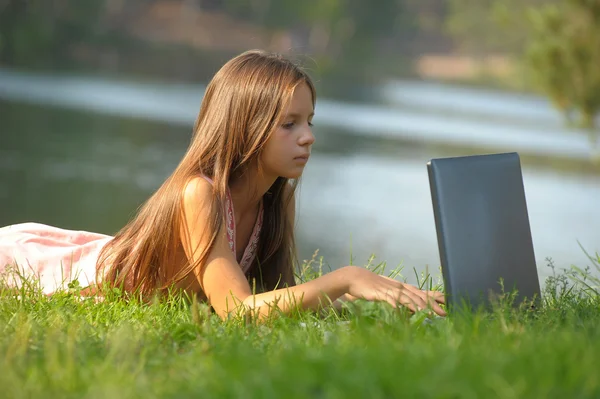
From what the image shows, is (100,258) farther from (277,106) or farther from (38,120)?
(38,120)

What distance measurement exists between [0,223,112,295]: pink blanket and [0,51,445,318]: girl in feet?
0.07

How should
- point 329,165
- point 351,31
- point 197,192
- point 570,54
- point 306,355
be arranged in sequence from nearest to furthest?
point 306,355
point 197,192
point 329,165
point 570,54
point 351,31

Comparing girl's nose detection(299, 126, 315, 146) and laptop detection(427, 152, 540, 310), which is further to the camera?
girl's nose detection(299, 126, 315, 146)

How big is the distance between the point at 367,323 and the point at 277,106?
0.80 meters

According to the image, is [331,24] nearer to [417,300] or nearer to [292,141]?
[292,141]

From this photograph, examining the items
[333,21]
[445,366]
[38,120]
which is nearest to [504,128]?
[38,120]

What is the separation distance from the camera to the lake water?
25.0ft

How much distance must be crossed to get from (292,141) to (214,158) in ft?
0.90

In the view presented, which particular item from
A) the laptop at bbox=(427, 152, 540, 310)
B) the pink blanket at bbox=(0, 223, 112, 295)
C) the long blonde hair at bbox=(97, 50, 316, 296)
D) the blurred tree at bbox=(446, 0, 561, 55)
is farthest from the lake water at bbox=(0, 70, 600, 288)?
the blurred tree at bbox=(446, 0, 561, 55)

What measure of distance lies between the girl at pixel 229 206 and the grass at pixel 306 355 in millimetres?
151

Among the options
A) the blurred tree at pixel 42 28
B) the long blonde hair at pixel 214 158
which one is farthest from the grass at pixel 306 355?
the blurred tree at pixel 42 28

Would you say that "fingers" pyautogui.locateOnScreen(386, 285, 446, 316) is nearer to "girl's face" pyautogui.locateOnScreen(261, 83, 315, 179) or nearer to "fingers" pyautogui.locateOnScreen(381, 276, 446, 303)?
"fingers" pyautogui.locateOnScreen(381, 276, 446, 303)

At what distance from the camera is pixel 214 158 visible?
2.81 metres

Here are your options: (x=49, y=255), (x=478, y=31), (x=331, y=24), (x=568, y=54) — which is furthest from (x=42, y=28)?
(x=49, y=255)
